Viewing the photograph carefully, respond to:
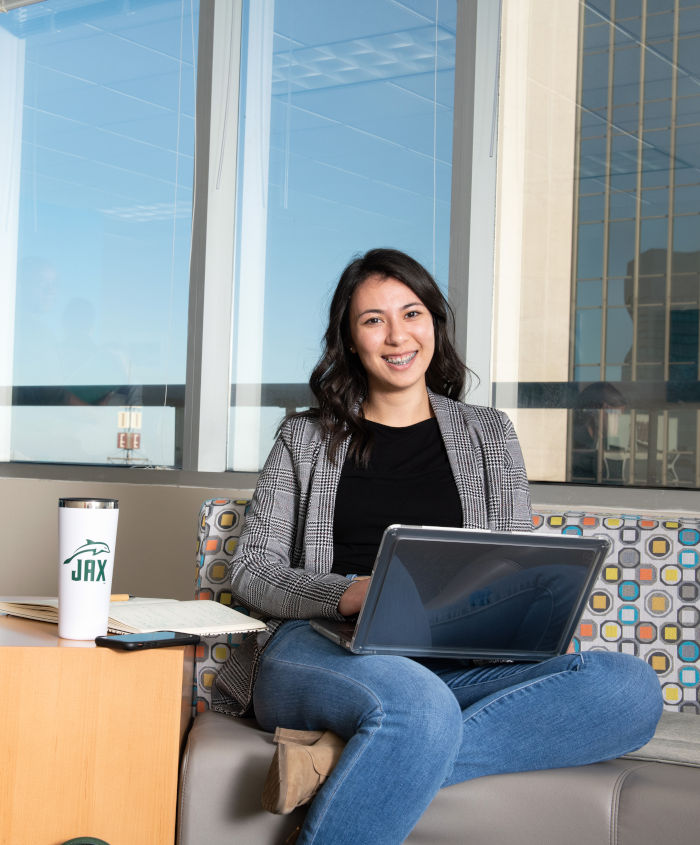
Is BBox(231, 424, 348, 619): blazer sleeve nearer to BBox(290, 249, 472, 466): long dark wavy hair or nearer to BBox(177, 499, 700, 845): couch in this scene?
BBox(290, 249, 472, 466): long dark wavy hair

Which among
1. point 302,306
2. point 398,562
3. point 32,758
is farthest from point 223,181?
point 32,758

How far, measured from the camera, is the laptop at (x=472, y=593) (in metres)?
1.33

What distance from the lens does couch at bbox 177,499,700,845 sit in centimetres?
135

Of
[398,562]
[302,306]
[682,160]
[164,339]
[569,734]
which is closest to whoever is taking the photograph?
[398,562]

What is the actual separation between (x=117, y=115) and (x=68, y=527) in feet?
8.93

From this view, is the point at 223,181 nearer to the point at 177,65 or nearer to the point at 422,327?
the point at 177,65

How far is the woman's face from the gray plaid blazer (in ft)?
0.34

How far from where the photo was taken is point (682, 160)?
234cm

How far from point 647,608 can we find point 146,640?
40.8 inches

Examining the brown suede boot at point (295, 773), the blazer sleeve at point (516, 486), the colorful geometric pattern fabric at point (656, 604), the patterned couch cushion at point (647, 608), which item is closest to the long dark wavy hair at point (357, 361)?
the blazer sleeve at point (516, 486)

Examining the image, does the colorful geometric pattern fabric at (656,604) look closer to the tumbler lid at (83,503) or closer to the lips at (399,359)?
the lips at (399,359)

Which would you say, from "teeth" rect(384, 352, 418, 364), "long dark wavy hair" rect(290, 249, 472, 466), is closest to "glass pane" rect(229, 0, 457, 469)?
"long dark wavy hair" rect(290, 249, 472, 466)

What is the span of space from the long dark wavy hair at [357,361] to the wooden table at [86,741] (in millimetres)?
772

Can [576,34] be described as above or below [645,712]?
above
